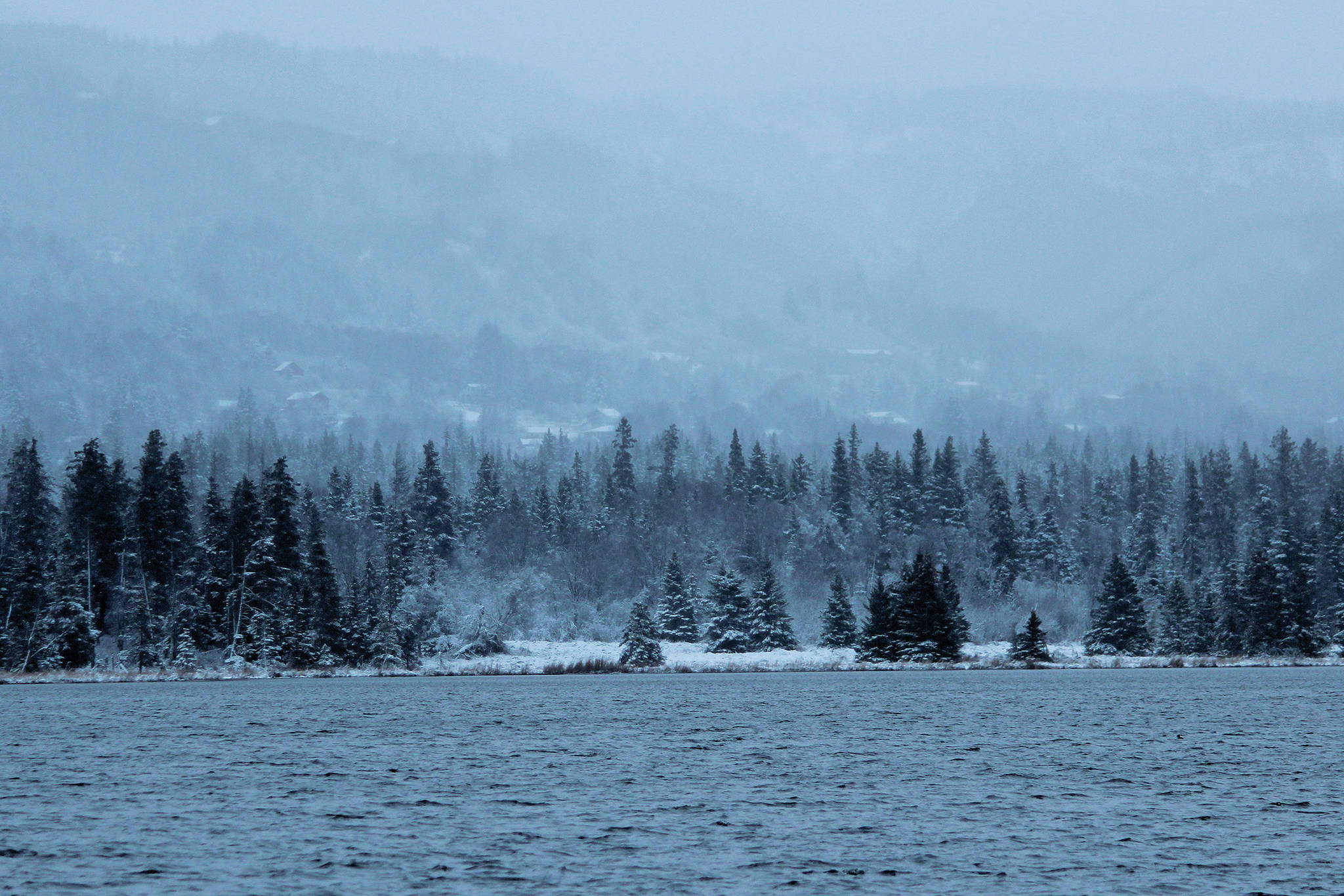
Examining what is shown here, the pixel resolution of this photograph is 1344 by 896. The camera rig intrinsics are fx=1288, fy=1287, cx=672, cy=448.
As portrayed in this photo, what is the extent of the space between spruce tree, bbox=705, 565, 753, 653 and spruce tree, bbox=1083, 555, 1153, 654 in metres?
27.7

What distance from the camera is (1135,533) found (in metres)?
171

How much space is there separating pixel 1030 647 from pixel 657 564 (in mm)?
72977

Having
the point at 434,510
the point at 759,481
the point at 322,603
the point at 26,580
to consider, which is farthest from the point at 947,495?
the point at 26,580

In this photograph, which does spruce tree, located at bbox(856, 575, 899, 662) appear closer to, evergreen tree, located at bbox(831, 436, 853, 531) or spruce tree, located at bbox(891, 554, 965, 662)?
spruce tree, located at bbox(891, 554, 965, 662)

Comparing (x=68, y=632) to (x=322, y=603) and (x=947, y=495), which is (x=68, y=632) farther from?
(x=947, y=495)

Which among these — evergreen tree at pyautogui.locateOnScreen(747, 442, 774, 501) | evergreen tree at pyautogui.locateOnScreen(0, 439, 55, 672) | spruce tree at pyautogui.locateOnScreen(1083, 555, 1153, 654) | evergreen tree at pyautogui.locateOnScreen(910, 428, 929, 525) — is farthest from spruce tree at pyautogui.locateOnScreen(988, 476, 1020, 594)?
evergreen tree at pyautogui.locateOnScreen(0, 439, 55, 672)

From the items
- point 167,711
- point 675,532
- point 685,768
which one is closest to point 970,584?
point 675,532

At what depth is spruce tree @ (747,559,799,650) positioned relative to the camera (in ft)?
352

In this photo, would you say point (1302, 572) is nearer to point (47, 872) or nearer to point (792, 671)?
point (792, 671)

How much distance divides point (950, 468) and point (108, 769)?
528 feet

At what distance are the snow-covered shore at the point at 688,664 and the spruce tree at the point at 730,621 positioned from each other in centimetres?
116

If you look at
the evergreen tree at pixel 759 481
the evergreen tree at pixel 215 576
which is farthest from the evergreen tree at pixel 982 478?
the evergreen tree at pixel 215 576

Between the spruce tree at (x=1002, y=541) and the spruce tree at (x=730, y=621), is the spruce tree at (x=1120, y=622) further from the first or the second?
the spruce tree at (x=1002, y=541)

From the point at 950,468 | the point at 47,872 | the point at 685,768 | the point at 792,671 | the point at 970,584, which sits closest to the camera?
the point at 47,872
